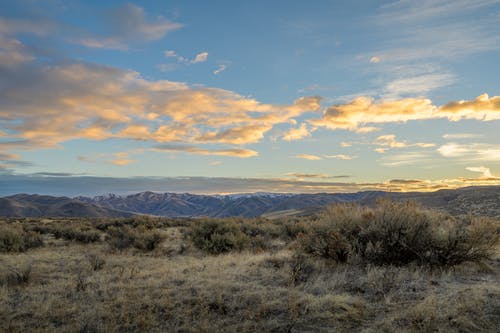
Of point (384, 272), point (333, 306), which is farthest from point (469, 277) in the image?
point (333, 306)

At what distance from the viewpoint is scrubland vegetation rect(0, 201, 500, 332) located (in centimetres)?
626

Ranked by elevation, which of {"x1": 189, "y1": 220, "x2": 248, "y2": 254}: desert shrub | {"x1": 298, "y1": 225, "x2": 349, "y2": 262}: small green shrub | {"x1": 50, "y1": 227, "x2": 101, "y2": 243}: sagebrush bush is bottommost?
{"x1": 50, "y1": 227, "x2": 101, "y2": 243}: sagebrush bush

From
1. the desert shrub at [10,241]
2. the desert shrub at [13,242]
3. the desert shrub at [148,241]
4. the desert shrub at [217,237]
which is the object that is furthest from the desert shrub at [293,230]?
the desert shrub at [10,241]

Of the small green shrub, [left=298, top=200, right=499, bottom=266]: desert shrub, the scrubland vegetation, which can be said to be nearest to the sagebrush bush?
the scrubland vegetation

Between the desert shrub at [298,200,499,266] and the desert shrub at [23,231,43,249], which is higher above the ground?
the desert shrub at [298,200,499,266]

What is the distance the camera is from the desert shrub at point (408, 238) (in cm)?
962

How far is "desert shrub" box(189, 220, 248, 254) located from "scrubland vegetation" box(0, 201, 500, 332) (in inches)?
106

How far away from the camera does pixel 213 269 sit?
435 inches

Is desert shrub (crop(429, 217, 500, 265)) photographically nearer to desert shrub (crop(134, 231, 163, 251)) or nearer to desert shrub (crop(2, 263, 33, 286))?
desert shrub (crop(2, 263, 33, 286))

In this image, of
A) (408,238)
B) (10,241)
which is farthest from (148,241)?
(408,238)

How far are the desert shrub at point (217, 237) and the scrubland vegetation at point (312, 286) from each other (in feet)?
8.84

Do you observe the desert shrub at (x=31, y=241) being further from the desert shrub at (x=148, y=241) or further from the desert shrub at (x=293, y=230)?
the desert shrub at (x=293, y=230)

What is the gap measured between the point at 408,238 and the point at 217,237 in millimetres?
8947

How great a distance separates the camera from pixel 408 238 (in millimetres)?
9914
